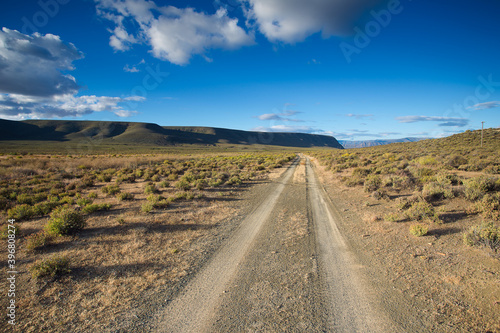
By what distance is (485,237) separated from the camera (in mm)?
5648

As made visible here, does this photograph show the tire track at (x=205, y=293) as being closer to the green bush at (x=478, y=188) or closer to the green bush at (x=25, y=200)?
the green bush at (x=478, y=188)

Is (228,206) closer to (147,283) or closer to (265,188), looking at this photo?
(265,188)

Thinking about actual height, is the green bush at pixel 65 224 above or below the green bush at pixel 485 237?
below

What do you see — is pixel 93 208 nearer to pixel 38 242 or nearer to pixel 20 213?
pixel 20 213

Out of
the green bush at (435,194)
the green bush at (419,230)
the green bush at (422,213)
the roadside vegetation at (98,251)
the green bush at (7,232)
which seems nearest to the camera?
the roadside vegetation at (98,251)

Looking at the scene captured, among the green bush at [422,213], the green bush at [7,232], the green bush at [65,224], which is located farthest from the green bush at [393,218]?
the green bush at [7,232]

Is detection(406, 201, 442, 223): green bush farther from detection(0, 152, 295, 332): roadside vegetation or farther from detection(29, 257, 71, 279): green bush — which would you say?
detection(29, 257, 71, 279): green bush

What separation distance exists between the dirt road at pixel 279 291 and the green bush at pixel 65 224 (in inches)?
219

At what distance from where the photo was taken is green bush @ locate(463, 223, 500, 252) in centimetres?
552

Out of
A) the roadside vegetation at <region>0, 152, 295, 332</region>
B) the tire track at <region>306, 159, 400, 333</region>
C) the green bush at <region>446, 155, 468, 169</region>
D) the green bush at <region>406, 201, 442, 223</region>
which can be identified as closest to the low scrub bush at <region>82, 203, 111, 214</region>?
the roadside vegetation at <region>0, 152, 295, 332</region>

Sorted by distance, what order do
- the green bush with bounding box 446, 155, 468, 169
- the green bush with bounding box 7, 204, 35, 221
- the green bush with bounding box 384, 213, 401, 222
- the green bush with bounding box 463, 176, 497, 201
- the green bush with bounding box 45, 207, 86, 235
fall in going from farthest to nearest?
the green bush with bounding box 446, 155, 468, 169 < the green bush with bounding box 7, 204, 35, 221 < the green bush with bounding box 463, 176, 497, 201 < the green bush with bounding box 384, 213, 401, 222 < the green bush with bounding box 45, 207, 86, 235

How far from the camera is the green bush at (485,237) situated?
552 cm

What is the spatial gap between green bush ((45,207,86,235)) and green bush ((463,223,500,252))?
1273 centimetres

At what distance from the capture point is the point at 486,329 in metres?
3.45
